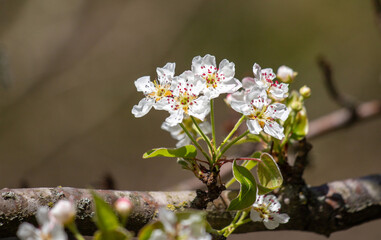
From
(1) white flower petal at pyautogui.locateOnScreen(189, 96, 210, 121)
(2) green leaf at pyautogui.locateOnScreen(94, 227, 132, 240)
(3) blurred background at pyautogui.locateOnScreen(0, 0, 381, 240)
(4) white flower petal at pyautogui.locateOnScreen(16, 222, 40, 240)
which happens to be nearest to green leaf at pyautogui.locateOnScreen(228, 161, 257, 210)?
(1) white flower petal at pyautogui.locateOnScreen(189, 96, 210, 121)

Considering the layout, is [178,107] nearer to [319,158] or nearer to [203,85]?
[203,85]

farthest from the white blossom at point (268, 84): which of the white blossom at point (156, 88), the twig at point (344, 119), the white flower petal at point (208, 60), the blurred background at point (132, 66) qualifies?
the blurred background at point (132, 66)

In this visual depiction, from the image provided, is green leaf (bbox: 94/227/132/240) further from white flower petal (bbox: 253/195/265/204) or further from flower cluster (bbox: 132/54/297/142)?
white flower petal (bbox: 253/195/265/204)

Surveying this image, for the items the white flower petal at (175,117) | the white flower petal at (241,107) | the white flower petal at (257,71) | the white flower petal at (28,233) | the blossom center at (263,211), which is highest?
the white flower petal at (257,71)

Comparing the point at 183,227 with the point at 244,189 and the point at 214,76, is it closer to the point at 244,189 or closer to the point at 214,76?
the point at 244,189

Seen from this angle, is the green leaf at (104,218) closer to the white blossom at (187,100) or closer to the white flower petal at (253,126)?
the white blossom at (187,100)

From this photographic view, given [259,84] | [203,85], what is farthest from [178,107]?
[259,84]
